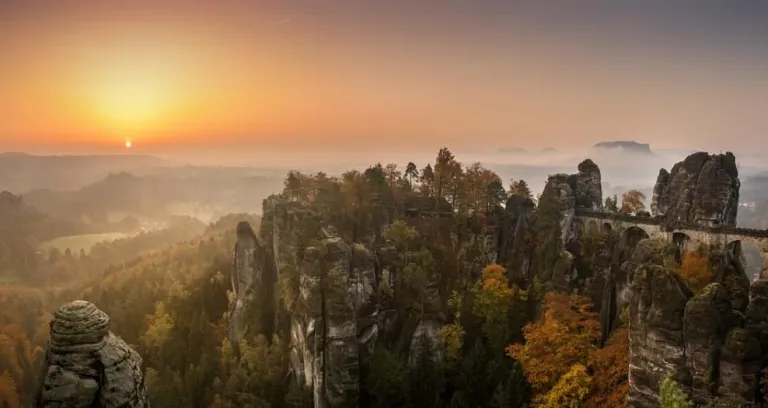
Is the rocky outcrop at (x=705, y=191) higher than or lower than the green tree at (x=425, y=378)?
higher

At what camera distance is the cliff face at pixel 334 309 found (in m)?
36.0

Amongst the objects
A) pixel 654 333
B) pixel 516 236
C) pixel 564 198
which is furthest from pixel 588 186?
pixel 654 333

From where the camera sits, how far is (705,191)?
4431 cm

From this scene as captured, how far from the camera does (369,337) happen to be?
38.3 m

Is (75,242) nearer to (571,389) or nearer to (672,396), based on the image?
(571,389)

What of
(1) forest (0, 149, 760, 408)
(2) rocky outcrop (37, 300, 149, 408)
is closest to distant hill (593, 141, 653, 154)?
(1) forest (0, 149, 760, 408)

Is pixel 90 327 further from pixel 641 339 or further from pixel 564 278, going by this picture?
pixel 564 278

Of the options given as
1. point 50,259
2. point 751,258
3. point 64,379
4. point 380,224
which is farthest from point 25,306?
point 751,258

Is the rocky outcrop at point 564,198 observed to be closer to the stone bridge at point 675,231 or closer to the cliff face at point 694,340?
the stone bridge at point 675,231

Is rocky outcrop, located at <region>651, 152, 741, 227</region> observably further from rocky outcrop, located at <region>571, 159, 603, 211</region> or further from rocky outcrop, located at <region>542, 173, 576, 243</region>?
rocky outcrop, located at <region>542, 173, 576, 243</region>

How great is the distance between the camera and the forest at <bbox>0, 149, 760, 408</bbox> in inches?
1296

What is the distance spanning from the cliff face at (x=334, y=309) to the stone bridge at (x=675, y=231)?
1967cm

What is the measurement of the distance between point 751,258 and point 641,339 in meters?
97.8

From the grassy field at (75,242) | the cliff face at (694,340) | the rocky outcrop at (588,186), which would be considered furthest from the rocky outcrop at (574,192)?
the grassy field at (75,242)
